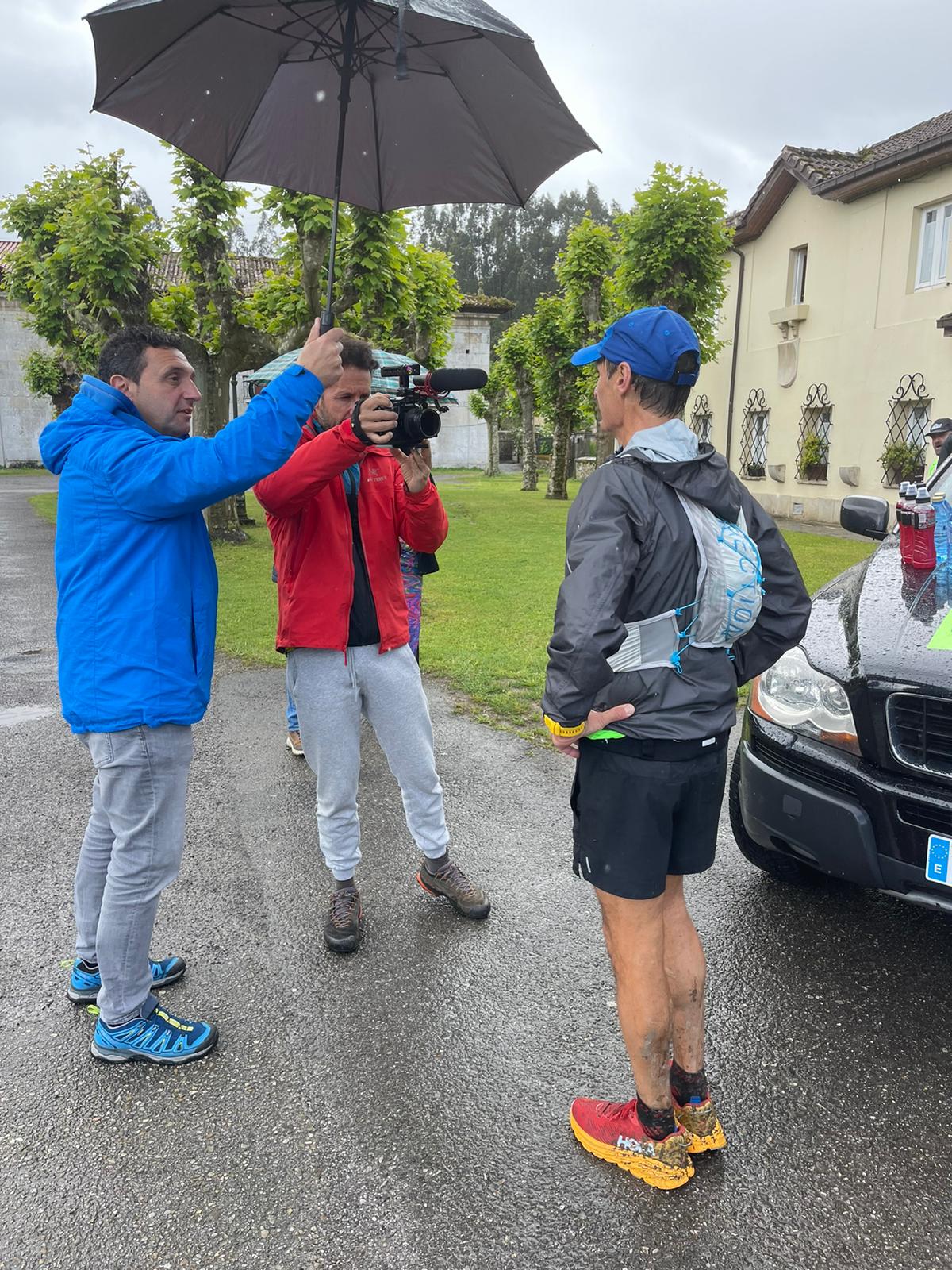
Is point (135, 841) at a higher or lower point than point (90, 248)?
lower

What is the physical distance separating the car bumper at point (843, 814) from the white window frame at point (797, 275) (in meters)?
19.7

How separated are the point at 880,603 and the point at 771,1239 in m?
2.06

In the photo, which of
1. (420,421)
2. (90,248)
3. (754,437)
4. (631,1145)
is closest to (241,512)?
(90,248)

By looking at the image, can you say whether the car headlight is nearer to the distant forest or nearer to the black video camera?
the black video camera

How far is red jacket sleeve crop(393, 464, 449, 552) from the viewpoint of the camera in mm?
3225

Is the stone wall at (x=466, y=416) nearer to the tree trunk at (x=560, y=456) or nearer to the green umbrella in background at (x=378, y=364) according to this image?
the tree trunk at (x=560, y=456)

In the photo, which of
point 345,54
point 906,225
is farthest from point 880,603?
point 906,225

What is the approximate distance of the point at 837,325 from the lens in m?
18.5

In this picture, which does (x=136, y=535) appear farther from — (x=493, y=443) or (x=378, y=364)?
(x=493, y=443)

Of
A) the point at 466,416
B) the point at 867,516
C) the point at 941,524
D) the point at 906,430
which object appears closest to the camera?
the point at 941,524

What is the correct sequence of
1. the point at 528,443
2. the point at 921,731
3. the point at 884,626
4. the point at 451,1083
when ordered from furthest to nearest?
the point at 528,443
the point at 884,626
the point at 921,731
the point at 451,1083

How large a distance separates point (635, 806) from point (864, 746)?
1.12 meters

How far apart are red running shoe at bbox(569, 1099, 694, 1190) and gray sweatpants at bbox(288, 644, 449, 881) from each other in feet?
4.45

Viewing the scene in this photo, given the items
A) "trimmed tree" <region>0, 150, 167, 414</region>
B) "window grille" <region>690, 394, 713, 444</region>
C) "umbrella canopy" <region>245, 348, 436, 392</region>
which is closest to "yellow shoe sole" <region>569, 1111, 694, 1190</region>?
"umbrella canopy" <region>245, 348, 436, 392</region>
